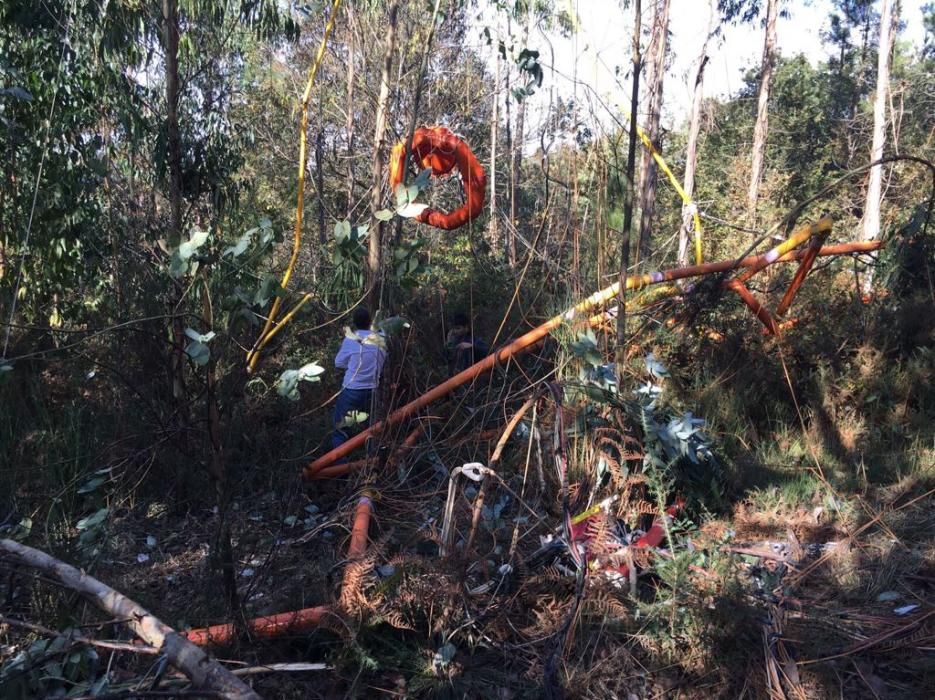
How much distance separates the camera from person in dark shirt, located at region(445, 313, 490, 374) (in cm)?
596

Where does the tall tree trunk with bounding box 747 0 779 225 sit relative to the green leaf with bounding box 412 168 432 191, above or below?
above

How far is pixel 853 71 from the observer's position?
2512 cm

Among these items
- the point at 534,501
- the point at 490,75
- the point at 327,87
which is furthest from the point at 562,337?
the point at 490,75

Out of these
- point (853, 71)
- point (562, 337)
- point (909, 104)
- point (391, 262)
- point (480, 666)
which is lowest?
point (480, 666)

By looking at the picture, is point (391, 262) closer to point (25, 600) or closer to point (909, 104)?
point (25, 600)

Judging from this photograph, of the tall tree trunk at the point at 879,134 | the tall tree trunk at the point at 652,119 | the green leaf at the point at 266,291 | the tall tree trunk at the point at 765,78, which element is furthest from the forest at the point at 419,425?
the tall tree trunk at the point at 765,78

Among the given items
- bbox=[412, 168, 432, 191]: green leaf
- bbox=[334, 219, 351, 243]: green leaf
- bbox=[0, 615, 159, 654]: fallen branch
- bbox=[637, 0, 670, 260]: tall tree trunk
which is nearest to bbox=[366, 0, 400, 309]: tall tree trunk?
bbox=[334, 219, 351, 243]: green leaf

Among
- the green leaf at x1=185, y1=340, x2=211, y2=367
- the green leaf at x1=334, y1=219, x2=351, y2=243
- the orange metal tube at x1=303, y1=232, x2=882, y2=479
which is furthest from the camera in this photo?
the orange metal tube at x1=303, y1=232, x2=882, y2=479

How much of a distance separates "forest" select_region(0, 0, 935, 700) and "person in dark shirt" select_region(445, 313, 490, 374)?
1.2 inches

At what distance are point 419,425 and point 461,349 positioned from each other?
1.20m

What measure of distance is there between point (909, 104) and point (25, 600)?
21.7m

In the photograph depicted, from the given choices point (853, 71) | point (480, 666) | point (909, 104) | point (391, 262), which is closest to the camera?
point (480, 666)

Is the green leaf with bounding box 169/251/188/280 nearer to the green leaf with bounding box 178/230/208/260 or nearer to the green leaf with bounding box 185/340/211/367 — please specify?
the green leaf with bounding box 178/230/208/260

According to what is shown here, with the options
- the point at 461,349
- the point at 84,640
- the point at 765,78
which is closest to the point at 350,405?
the point at 461,349
